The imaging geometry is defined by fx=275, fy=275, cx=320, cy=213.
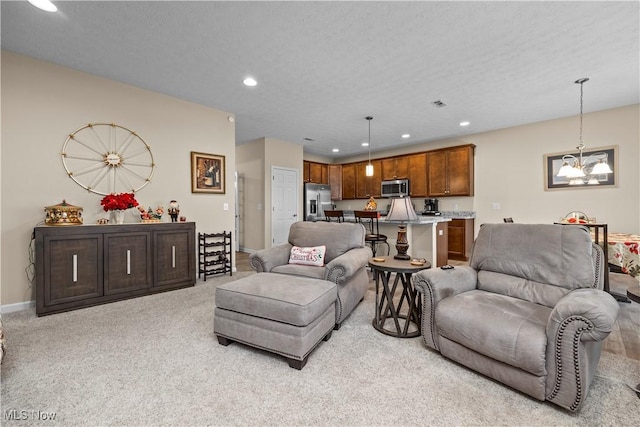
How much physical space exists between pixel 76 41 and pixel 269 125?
289cm

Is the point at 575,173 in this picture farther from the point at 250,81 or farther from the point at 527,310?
the point at 250,81

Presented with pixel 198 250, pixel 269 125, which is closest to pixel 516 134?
pixel 269 125

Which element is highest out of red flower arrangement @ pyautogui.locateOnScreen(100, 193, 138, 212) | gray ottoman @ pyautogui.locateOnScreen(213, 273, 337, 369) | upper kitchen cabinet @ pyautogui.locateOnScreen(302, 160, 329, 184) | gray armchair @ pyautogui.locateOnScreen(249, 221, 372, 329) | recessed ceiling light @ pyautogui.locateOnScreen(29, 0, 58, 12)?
recessed ceiling light @ pyautogui.locateOnScreen(29, 0, 58, 12)

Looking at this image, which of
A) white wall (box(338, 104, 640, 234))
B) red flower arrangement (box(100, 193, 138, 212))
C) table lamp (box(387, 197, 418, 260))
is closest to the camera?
table lamp (box(387, 197, 418, 260))

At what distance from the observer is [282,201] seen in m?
6.30

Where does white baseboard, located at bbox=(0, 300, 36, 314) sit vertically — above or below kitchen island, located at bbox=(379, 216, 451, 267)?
below

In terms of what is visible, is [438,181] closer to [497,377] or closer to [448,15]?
[448,15]

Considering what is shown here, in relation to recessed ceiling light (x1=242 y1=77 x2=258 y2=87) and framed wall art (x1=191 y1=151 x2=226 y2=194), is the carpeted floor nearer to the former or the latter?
framed wall art (x1=191 y1=151 x2=226 y2=194)

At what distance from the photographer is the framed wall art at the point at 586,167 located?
167 inches

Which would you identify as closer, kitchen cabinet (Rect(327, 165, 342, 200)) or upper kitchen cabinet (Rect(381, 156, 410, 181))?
upper kitchen cabinet (Rect(381, 156, 410, 181))

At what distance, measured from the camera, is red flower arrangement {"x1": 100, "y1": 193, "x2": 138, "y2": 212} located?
3.13 metres

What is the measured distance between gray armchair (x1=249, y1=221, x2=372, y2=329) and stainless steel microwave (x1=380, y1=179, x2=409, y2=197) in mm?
3966

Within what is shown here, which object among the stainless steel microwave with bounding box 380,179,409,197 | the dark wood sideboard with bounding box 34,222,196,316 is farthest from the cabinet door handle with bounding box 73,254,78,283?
the stainless steel microwave with bounding box 380,179,409,197

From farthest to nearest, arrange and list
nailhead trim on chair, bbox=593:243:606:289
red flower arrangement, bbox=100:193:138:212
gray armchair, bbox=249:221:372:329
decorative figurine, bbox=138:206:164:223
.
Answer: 1. decorative figurine, bbox=138:206:164:223
2. red flower arrangement, bbox=100:193:138:212
3. gray armchair, bbox=249:221:372:329
4. nailhead trim on chair, bbox=593:243:606:289
